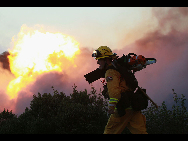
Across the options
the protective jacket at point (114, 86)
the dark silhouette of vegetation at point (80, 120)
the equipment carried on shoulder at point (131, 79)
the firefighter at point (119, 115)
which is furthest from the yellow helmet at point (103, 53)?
the dark silhouette of vegetation at point (80, 120)

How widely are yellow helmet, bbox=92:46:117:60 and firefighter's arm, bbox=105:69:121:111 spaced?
49 cm

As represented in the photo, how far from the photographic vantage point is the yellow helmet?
5527 mm

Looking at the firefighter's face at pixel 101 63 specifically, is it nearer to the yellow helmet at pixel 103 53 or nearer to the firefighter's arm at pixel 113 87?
the yellow helmet at pixel 103 53

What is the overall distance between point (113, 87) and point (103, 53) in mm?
984

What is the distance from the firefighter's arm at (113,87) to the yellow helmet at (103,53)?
0.49 meters

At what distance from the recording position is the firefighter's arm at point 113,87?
4.92 metres

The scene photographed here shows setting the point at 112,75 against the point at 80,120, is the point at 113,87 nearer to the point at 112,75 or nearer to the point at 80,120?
the point at 112,75

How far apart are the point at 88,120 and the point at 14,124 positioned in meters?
3.88

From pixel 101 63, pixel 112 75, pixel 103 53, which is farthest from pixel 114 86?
pixel 103 53

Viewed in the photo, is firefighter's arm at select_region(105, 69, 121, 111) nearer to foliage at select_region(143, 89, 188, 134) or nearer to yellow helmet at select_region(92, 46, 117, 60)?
yellow helmet at select_region(92, 46, 117, 60)

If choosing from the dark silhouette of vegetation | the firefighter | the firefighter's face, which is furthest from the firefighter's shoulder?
the dark silhouette of vegetation

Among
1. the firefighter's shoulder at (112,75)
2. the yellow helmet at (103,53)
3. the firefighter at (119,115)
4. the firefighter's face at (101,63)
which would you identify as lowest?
the firefighter at (119,115)

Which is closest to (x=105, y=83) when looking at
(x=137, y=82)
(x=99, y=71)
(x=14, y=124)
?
(x=99, y=71)
